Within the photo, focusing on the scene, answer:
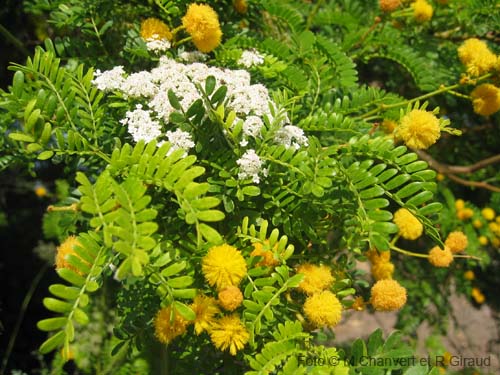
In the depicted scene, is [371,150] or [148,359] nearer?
[371,150]

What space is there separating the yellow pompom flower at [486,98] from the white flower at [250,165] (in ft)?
1.79

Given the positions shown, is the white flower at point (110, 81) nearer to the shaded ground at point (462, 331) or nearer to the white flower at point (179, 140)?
the white flower at point (179, 140)

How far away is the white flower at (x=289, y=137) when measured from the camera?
81 cm

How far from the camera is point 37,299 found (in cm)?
220

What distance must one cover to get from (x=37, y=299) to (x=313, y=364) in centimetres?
177

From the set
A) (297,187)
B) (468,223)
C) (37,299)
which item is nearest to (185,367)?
(297,187)

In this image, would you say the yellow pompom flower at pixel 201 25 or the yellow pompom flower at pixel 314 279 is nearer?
the yellow pompom flower at pixel 314 279

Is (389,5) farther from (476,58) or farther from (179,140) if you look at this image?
(179,140)

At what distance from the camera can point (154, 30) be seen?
0.97 m

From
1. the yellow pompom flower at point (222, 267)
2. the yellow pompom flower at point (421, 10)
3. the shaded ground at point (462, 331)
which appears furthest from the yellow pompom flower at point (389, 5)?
the shaded ground at point (462, 331)

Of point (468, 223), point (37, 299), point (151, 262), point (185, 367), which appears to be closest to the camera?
point (151, 262)

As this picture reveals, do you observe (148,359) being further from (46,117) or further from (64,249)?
(46,117)

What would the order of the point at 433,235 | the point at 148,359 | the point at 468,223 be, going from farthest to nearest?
the point at 468,223 → the point at 148,359 → the point at 433,235

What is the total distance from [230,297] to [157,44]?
0.50 meters
